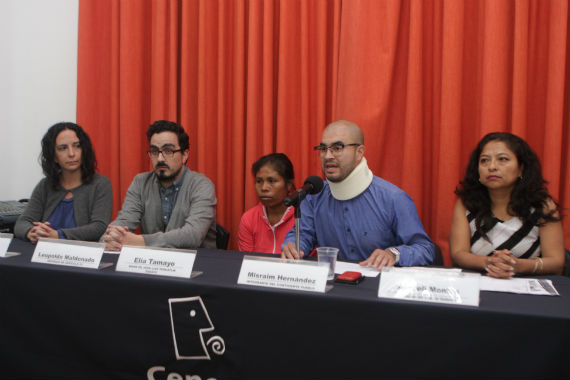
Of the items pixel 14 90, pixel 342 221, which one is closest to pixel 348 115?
pixel 342 221

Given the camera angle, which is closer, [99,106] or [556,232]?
[556,232]

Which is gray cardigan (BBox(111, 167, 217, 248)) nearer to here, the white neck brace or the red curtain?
the red curtain

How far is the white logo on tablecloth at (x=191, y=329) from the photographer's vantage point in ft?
4.58

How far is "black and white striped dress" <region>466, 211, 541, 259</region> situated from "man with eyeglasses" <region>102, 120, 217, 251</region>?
1.29m

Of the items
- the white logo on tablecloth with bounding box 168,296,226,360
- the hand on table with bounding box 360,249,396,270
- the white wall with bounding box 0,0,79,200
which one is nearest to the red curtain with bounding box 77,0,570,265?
the white wall with bounding box 0,0,79,200

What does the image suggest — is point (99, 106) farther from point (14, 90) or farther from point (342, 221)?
point (342, 221)

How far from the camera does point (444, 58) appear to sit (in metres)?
2.54

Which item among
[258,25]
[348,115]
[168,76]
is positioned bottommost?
[348,115]

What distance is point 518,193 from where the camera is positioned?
197cm

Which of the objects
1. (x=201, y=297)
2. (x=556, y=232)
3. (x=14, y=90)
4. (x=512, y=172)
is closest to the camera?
(x=201, y=297)

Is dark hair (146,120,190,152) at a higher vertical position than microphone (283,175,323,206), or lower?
higher

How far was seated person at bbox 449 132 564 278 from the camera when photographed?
6.12 feet

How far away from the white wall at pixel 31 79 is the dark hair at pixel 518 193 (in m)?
2.97

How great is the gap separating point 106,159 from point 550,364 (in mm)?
3059
